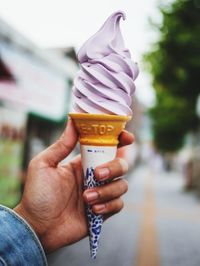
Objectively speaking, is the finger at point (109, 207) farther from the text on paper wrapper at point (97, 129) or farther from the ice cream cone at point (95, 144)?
the text on paper wrapper at point (97, 129)

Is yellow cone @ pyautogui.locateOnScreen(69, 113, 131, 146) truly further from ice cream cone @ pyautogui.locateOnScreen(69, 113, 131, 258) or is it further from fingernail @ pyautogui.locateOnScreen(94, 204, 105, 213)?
fingernail @ pyautogui.locateOnScreen(94, 204, 105, 213)

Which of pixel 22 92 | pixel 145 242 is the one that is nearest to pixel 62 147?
pixel 22 92

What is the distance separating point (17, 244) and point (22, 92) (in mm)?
5941

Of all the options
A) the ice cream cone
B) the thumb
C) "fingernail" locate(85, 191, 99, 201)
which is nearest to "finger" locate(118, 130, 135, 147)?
the ice cream cone

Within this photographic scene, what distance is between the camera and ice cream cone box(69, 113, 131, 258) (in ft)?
5.98

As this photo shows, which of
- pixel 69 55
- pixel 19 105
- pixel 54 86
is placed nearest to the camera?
pixel 19 105

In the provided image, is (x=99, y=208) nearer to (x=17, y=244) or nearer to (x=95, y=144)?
(x=95, y=144)

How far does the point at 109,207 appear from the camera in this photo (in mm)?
1885

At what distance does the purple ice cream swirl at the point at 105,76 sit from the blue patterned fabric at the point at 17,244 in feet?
1.84

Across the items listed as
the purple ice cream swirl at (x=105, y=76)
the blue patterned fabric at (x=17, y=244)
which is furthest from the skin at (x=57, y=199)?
the blue patterned fabric at (x=17, y=244)

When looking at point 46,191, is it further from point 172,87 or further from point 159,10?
point 172,87

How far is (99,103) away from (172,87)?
12.5 meters

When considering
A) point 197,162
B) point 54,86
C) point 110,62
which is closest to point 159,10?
point 54,86

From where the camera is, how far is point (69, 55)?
50.5 ft
